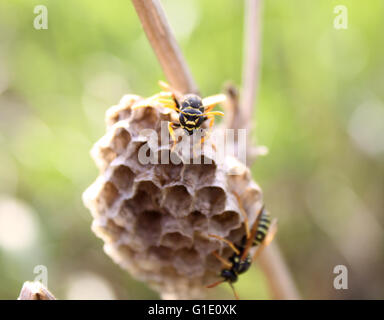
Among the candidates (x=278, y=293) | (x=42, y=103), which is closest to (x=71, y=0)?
(x=42, y=103)

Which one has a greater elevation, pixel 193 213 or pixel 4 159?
pixel 4 159

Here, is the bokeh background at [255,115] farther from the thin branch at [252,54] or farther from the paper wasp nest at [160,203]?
the paper wasp nest at [160,203]

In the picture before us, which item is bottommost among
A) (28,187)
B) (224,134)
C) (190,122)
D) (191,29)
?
(190,122)

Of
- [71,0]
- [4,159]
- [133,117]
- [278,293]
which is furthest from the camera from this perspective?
[71,0]

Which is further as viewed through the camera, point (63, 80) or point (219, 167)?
point (63, 80)

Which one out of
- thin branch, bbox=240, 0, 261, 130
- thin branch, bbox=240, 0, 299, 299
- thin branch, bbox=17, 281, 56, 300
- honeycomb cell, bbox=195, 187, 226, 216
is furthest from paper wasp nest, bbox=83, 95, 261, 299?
thin branch, bbox=240, 0, 261, 130

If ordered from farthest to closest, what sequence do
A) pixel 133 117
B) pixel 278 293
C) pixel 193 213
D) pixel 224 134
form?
pixel 278 293, pixel 224 134, pixel 193 213, pixel 133 117

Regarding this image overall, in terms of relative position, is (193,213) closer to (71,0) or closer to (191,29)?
(191,29)

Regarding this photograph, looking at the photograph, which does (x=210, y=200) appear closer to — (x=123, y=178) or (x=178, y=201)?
(x=178, y=201)
